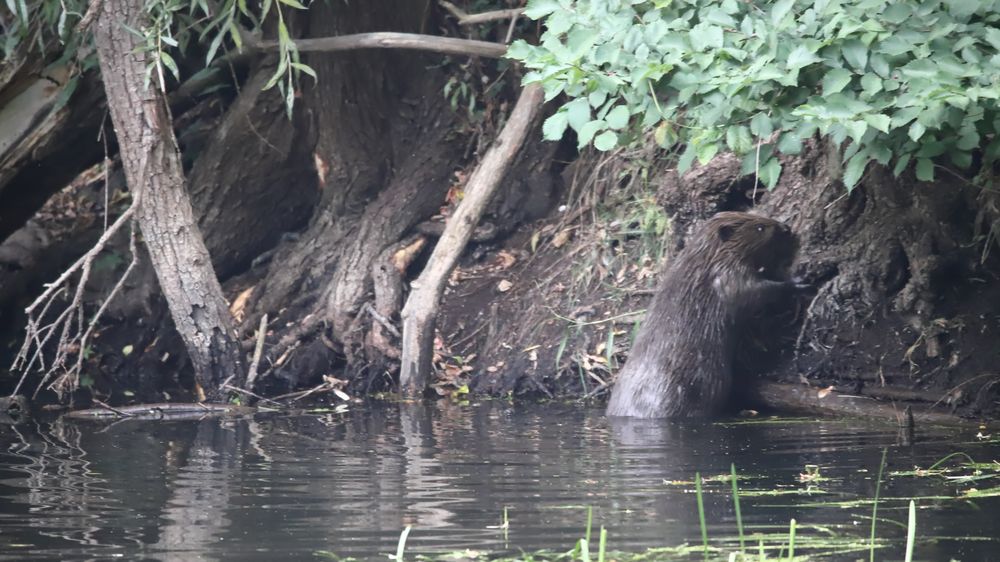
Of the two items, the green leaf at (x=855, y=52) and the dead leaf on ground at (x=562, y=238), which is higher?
the green leaf at (x=855, y=52)

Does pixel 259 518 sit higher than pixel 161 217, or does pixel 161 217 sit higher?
pixel 161 217

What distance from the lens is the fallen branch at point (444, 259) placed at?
7043 mm

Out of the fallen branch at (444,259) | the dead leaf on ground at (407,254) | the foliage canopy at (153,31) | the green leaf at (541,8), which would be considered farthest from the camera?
the dead leaf on ground at (407,254)

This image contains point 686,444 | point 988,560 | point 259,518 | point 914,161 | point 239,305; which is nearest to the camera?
point 988,560

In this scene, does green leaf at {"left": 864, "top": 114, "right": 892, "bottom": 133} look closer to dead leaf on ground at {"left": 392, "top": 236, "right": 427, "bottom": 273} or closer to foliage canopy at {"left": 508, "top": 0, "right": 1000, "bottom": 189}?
foliage canopy at {"left": 508, "top": 0, "right": 1000, "bottom": 189}

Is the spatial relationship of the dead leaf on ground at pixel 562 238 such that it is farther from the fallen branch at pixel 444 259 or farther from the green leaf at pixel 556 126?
the green leaf at pixel 556 126

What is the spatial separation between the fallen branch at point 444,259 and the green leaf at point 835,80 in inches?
129

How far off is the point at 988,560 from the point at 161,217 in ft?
15.2

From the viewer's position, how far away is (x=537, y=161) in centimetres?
848

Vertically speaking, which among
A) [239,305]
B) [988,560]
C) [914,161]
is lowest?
[988,560]

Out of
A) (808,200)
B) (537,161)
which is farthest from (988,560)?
(537,161)

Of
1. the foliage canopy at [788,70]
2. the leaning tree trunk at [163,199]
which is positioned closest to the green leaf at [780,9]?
the foliage canopy at [788,70]

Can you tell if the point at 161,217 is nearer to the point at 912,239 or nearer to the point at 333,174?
the point at 333,174

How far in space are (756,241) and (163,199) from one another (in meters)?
3.01
